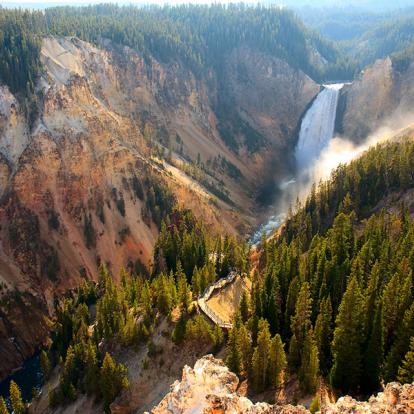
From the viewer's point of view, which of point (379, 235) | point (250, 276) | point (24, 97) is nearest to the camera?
point (379, 235)

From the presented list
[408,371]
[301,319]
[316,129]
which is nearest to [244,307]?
[301,319]

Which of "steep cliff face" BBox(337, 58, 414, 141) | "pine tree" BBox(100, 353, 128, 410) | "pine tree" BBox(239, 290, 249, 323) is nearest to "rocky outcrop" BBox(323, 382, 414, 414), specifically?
"pine tree" BBox(239, 290, 249, 323)

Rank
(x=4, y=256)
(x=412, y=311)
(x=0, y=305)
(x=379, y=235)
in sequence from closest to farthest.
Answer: (x=412, y=311) < (x=379, y=235) < (x=0, y=305) < (x=4, y=256)

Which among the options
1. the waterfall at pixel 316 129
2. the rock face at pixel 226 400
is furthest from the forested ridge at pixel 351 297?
the waterfall at pixel 316 129

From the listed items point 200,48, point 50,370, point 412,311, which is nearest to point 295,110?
point 200,48

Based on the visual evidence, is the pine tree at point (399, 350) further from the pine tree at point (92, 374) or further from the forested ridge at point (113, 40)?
the forested ridge at point (113, 40)

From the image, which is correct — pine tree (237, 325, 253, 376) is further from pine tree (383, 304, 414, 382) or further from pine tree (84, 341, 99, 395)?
pine tree (84, 341, 99, 395)

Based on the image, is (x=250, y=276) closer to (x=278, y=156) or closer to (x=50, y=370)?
(x=50, y=370)
